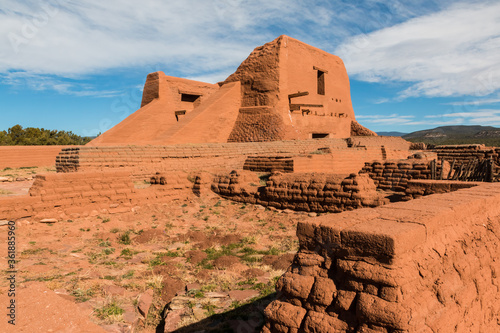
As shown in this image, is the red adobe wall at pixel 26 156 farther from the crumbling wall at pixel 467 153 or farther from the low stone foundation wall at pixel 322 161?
the crumbling wall at pixel 467 153

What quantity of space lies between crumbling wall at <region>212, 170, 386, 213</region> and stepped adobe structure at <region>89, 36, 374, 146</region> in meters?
9.50

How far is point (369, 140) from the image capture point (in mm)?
21578

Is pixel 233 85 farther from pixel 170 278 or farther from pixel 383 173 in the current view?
pixel 170 278

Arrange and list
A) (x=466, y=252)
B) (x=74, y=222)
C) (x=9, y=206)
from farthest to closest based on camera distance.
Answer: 1. (x=74, y=222)
2. (x=9, y=206)
3. (x=466, y=252)

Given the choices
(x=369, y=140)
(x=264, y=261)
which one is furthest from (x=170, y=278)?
(x=369, y=140)

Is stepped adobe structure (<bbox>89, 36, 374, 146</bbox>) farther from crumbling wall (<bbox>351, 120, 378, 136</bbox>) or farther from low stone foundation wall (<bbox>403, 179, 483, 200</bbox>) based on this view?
low stone foundation wall (<bbox>403, 179, 483, 200</bbox>)

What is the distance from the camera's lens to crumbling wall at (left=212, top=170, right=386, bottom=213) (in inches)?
272

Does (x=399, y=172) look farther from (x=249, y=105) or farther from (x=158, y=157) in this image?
(x=249, y=105)

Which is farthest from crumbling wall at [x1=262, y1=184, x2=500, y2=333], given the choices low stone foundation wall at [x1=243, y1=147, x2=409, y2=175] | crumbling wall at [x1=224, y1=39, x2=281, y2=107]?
crumbling wall at [x1=224, y1=39, x2=281, y2=107]

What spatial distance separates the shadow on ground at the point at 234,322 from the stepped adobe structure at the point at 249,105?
48.3 feet

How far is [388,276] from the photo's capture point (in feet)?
6.09

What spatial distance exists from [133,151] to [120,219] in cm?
486

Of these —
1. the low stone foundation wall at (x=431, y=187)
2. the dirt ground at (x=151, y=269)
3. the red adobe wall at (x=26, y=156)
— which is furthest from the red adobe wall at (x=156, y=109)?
the low stone foundation wall at (x=431, y=187)

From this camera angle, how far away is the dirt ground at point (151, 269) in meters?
3.10
